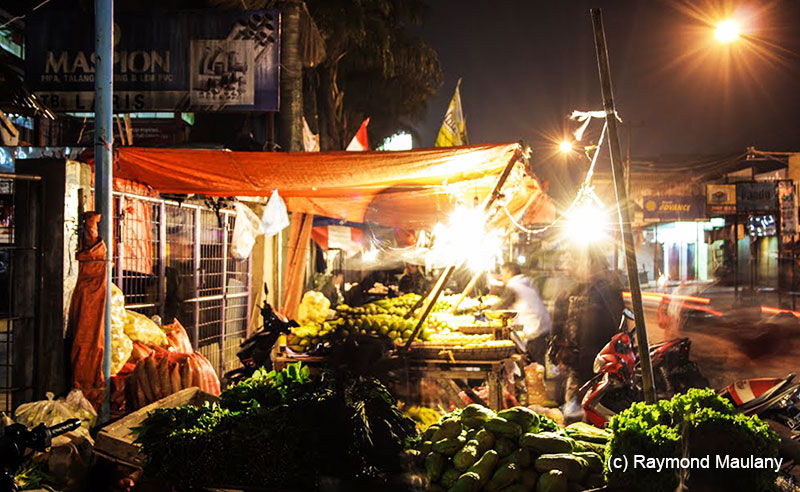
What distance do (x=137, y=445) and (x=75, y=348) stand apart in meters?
2.23

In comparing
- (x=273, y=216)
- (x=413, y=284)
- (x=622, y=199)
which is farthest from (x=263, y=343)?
(x=413, y=284)

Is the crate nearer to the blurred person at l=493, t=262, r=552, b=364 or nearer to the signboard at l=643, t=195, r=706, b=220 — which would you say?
the blurred person at l=493, t=262, r=552, b=364

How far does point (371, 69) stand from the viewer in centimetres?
2503

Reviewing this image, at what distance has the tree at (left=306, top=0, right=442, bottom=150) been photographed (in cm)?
1795

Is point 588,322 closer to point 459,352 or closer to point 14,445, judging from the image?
point 459,352

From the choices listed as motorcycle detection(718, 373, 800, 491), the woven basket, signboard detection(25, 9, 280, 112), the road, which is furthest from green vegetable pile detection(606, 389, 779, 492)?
the road

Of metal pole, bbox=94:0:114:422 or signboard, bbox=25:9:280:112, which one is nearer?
metal pole, bbox=94:0:114:422

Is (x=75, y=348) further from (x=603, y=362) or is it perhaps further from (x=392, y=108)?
(x=392, y=108)

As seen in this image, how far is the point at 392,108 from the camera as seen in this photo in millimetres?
26891

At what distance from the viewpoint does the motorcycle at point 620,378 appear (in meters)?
6.96

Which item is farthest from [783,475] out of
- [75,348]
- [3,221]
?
[3,221]

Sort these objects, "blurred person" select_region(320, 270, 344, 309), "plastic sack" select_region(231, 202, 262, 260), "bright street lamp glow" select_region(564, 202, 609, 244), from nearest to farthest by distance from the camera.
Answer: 1. "plastic sack" select_region(231, 202, 262, 260)
2. "bright street lamp glow" select_region(564, 202, 609, 244)
3. "blurred person" select_region(320, 270, 344, 309)

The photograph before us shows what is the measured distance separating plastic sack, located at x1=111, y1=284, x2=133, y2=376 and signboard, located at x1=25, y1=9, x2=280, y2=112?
Result: 13.0 ft

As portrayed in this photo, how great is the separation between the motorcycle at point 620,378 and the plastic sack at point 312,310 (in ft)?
18.7
